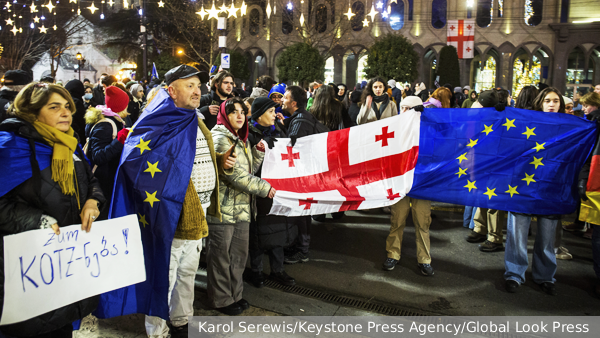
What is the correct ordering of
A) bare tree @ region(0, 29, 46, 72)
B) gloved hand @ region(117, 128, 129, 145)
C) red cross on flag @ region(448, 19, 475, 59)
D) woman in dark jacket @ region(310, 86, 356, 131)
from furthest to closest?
bare tree @ region(0, 29, 46, 72)
red cross on flag @ region(448, 19, 475, 59)
woman in dark jacket @ region(310, 86, 356, 131)
gloved hand @ region(117, 128, 129, 145)

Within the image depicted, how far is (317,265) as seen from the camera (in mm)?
5301

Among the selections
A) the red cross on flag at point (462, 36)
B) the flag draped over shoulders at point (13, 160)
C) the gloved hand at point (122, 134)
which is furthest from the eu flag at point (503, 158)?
the red cross on flag at point (462, 36)

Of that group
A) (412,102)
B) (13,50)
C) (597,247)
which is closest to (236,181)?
(412,102)

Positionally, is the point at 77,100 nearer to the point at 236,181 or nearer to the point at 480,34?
the point at 236,181

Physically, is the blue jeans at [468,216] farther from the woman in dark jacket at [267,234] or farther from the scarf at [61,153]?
the scarf at [61,153]

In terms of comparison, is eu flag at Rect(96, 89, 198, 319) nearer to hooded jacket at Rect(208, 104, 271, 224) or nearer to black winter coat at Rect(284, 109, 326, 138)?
hooded jacket at Rect(208, 104, 271, 224)

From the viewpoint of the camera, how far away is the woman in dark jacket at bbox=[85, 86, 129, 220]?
13.6 feet

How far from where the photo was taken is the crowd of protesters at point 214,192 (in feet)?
8.53

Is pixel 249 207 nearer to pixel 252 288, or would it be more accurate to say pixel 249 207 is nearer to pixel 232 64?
pixel 252 288

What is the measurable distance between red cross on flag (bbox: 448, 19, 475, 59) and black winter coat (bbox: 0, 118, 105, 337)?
29728 millimetres

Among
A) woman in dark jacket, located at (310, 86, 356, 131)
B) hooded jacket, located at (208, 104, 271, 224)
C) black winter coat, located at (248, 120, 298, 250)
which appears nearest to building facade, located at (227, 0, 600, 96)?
woman in dark jacket, located at (310, 86, 356, 131)

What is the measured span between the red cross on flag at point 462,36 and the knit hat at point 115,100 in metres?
27.9

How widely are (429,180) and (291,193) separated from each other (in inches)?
62.2

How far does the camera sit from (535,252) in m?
→ 4.67
